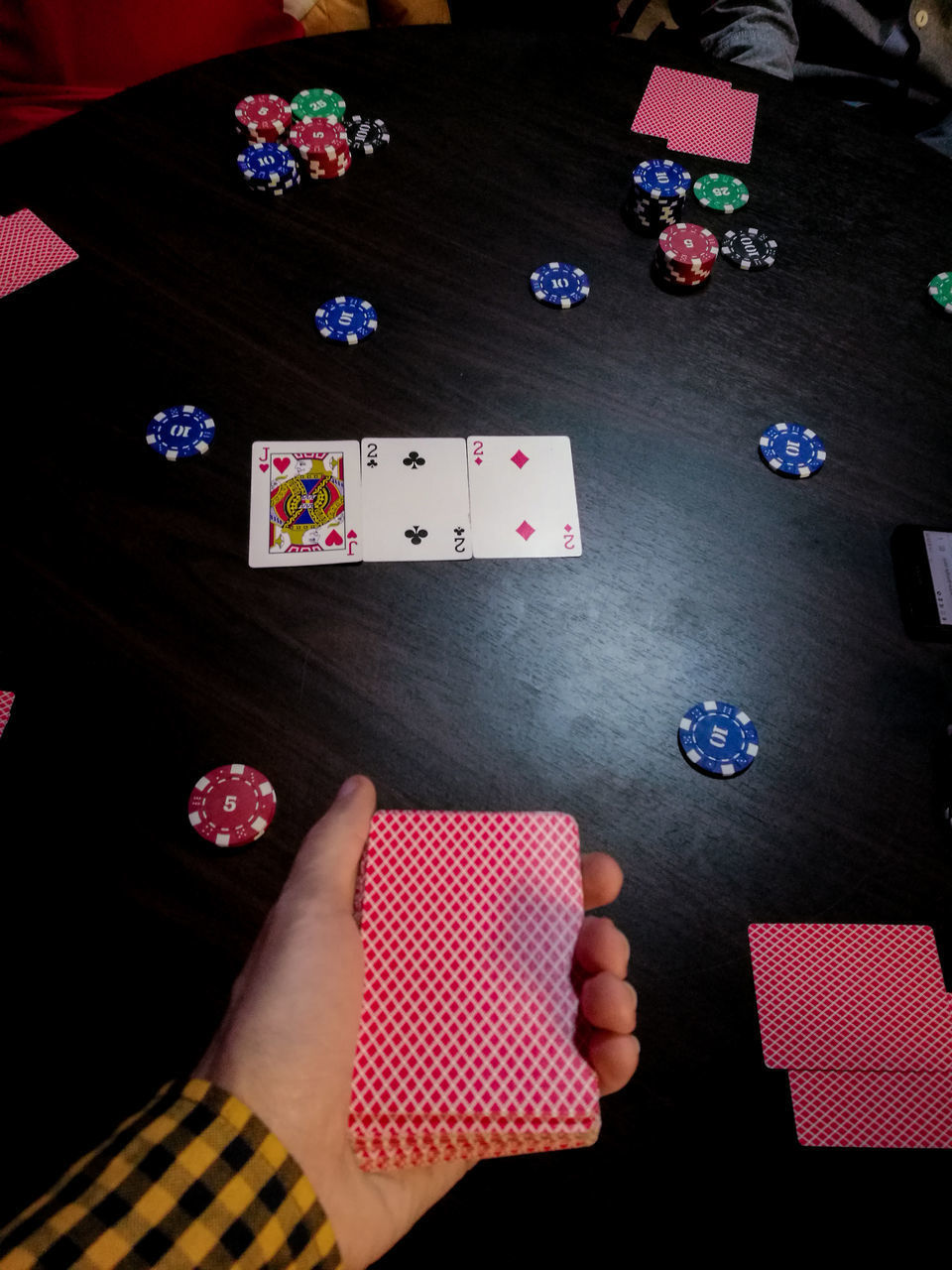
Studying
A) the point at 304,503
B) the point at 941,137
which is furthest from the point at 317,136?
the point at 941,137

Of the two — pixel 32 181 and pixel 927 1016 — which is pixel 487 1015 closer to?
pixel 927 1016

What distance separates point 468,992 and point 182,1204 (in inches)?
15.1

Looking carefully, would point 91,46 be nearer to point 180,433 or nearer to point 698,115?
point 180,433

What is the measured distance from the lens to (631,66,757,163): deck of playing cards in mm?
2080

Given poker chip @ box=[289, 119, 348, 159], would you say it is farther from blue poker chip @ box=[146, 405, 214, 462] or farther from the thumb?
the thumb

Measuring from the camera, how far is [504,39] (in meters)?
2.18

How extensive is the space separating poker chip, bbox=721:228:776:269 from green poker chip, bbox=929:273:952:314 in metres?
0.35

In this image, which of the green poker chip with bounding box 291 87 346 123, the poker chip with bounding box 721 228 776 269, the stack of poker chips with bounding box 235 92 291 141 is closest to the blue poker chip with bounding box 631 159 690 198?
the poker chip with bounding box 721 228 776 269

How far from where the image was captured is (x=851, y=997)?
129 cm

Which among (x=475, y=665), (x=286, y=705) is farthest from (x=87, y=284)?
(x=475, y=665)

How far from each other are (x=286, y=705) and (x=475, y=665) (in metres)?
0.32

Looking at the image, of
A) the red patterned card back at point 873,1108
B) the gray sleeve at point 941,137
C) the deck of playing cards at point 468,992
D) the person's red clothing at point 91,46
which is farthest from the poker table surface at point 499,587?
the gray sleeve at point 941,137

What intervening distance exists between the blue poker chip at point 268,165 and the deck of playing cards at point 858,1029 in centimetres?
179

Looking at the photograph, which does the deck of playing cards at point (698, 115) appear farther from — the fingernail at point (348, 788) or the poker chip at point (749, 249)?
the fingernail at point (348, 788)
